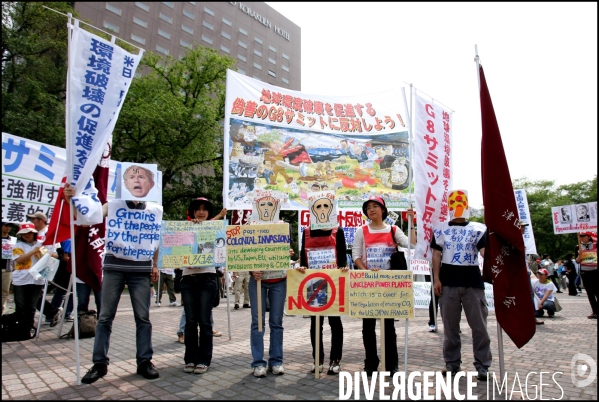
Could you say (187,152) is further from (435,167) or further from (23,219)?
(435,167)

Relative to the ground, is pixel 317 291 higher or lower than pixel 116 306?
higher

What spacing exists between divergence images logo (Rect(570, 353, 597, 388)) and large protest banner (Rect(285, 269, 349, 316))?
8.34 feet

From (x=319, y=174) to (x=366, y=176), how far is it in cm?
96

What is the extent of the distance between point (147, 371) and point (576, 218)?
16.5 m

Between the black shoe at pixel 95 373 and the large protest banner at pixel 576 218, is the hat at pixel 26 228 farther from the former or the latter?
the large protest banner at pixel 576 218

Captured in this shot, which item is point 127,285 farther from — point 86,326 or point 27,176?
point 27,176

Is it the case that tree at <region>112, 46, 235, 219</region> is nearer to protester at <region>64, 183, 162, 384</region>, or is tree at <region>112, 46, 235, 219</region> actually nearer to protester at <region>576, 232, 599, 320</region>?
protester at <region>64, 183, 162, 384</region>

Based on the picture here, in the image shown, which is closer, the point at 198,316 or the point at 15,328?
the point at 198,316

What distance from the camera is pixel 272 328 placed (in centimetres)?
476

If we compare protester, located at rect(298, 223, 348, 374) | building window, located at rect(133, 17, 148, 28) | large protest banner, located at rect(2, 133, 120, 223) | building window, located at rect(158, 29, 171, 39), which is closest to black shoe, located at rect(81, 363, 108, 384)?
protester, located at rect(298, 223, 348, 374)

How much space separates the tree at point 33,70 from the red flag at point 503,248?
18404 millimetres

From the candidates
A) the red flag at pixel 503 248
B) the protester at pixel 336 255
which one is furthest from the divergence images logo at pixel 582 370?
the protester at pixel 336 255

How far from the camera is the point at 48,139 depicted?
17.7m

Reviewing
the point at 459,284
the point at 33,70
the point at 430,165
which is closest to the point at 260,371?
the point at 459,284
